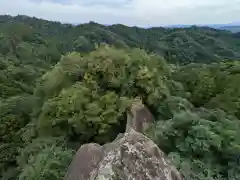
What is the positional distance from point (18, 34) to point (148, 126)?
40.2 metres

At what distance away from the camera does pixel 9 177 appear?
30.7ft

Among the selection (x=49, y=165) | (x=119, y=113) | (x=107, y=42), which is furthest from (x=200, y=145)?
(x=107, y=42)

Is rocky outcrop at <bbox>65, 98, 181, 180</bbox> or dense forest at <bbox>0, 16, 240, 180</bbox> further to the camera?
dense forest at <bbox>0, 16, 240, 180</bbox>

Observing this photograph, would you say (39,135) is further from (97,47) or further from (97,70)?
(97,47)

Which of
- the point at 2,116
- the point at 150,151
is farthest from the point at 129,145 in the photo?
the point at 2,116

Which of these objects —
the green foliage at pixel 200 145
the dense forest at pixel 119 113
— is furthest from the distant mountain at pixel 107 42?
the green foliage at pixel 200 145

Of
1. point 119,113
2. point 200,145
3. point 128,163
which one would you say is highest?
point 128,163

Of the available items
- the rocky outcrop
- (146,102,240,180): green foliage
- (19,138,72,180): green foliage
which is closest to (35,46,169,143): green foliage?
(19,138,72,180): green foliage

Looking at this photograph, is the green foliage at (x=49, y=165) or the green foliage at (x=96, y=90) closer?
the green foliage at (x=49, y=165)

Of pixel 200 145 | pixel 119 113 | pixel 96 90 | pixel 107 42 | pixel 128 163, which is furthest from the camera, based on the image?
pixel 107 42

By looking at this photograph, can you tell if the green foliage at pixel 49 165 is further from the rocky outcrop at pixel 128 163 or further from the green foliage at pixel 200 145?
the green foliage at pixel 200 145

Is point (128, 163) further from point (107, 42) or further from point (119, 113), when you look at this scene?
point (107, 42)

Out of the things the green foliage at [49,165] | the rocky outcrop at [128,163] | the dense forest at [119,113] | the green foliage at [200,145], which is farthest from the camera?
the green foliage at [49,165]

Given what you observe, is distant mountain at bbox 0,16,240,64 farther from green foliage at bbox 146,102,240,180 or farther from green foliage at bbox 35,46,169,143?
green foliage at bbox 146,102,240,180
